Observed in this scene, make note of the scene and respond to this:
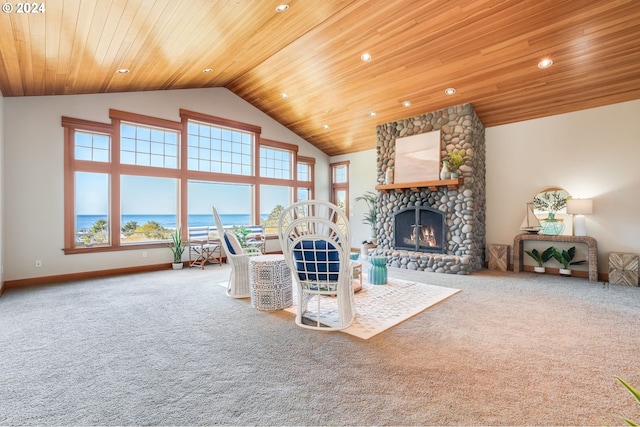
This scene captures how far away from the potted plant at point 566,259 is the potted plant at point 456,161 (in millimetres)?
2289

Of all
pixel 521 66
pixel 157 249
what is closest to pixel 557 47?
pixel 521 66

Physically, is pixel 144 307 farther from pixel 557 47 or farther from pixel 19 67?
pixel 557 47

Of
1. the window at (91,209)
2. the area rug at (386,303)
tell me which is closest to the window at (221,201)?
the window at (91,209)

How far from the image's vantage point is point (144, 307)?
3738 millimetres

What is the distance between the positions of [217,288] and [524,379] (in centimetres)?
391

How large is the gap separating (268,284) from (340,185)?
6.23 meters

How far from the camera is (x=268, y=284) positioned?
12.0 ft

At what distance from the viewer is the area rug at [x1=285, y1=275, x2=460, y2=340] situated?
313 centimetres

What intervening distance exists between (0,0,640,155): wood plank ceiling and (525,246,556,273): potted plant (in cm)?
259

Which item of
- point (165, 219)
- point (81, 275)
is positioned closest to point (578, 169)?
point (165, 219)

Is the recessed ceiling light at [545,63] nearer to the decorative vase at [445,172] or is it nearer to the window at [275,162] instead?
the decorative vase at [445,172]

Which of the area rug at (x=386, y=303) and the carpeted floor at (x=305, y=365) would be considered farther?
the area rug at (x=386, y=303)

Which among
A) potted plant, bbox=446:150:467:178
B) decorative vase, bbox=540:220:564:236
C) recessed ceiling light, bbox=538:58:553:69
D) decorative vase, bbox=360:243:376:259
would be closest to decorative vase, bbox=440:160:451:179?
potted plant, bbox=446:150:467:178

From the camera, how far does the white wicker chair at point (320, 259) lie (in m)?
2.93
